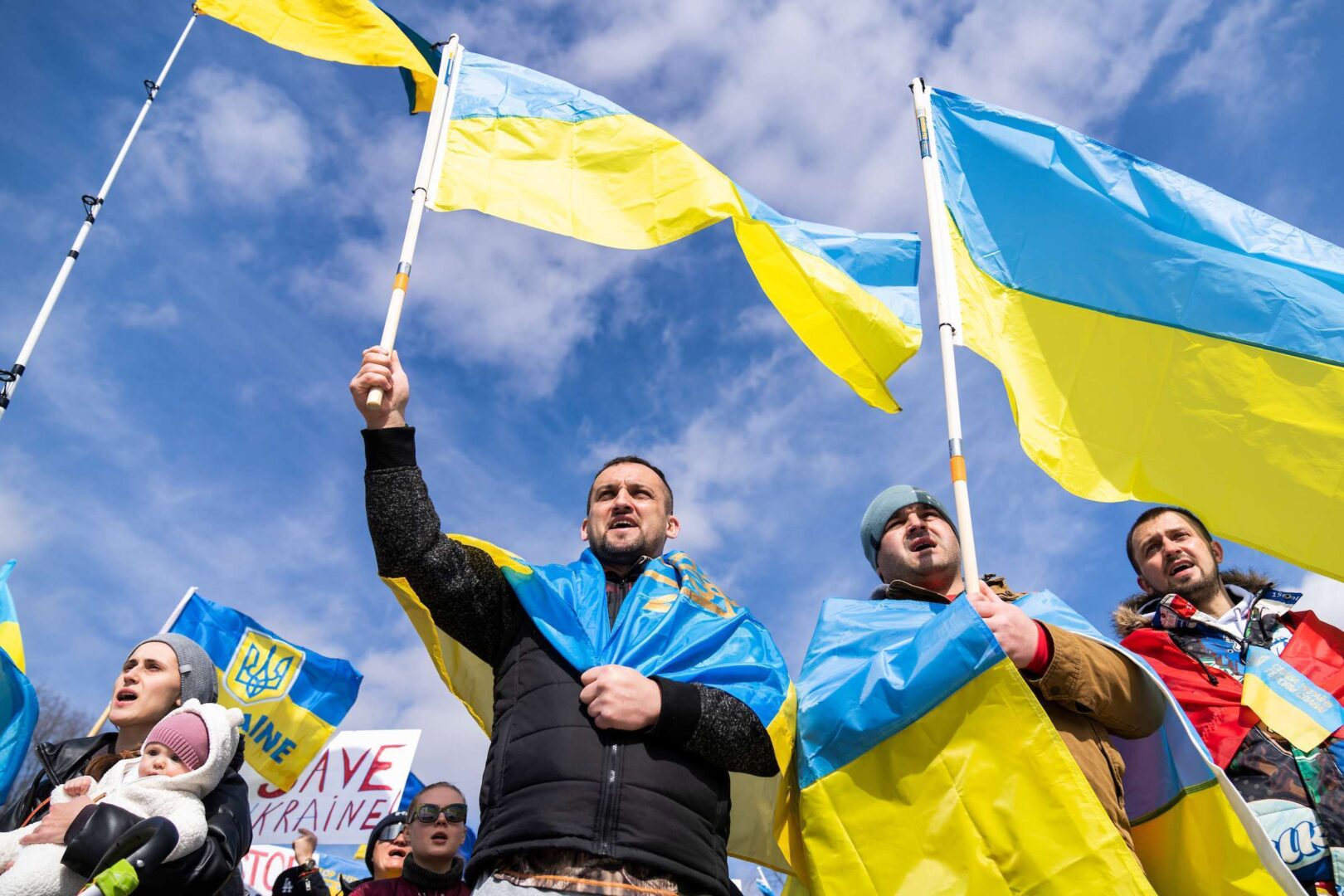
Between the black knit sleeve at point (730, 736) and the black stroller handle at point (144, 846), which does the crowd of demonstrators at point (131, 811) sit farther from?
the black knit sleeve at point (730, 736)

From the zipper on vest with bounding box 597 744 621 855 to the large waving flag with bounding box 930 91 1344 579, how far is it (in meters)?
2.21

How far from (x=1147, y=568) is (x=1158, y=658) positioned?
808 millimetres

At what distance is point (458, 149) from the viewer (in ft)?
14.1

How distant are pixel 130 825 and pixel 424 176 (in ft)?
8.87

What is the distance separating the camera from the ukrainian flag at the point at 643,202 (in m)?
4.19

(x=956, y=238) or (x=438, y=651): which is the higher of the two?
→ (x=956, y=238)

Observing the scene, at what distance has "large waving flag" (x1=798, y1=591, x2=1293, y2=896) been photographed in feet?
8.46

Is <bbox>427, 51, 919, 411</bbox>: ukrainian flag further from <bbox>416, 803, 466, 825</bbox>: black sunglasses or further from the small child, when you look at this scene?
<bbox>416, 803, 466, 825</bbox>: black sunglasses

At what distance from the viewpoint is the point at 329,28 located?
4895 millimetres

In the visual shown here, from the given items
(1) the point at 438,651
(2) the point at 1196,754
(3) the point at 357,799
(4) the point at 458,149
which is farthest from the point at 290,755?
(2) the point at 1196,754

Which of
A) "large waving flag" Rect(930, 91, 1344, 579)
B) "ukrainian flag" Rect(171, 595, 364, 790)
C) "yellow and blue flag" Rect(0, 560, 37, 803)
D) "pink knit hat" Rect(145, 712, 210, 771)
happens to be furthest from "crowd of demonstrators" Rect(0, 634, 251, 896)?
"ukrainian flag" Rect(171, 595, 364, 790)

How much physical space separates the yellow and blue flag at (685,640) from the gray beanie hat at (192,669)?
1080 mm

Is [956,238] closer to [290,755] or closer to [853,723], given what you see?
[853,723]

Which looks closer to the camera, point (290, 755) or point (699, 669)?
point (699, 669)
